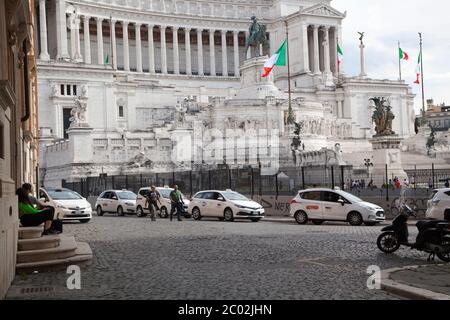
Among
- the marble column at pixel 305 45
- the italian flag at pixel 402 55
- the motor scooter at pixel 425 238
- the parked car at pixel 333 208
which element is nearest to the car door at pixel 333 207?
the parked car at pixel 333 208

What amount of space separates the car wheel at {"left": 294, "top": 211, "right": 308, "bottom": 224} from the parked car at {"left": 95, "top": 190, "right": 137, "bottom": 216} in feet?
37.6

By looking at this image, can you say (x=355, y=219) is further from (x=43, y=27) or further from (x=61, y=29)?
(x=61, y=29)

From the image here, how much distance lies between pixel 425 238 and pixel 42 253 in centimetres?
841

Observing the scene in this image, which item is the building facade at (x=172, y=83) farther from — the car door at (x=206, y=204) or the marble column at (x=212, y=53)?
the car door at (x=206, y=204)

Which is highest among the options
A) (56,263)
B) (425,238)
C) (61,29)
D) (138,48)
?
(61,29)

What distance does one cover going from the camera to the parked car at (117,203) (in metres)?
38.5

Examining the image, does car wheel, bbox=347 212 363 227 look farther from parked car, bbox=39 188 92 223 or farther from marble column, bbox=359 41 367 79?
marble column, bbox=359 41 367 79

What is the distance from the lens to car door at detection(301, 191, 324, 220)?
29.1 metres

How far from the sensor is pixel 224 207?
32031 millimetres

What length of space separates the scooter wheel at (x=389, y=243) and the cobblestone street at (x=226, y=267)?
26cm

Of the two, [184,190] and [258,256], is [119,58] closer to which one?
[184,190]

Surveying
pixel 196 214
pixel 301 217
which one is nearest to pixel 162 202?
pixel 196 214
